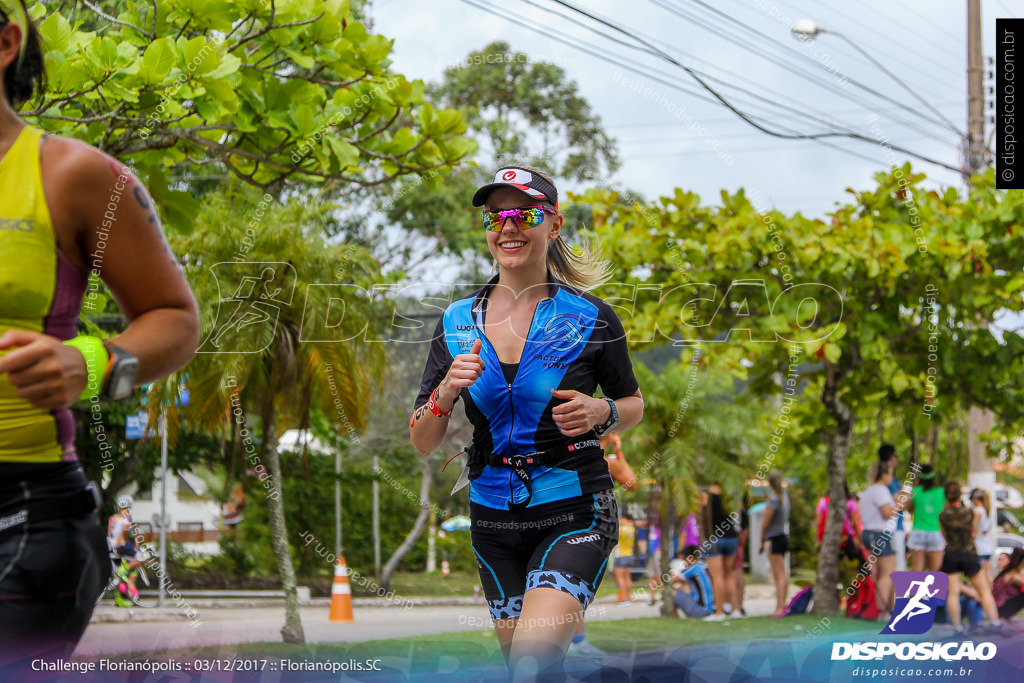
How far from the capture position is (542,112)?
753 inches

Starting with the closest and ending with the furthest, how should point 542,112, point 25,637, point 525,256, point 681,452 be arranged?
point 25,637
point 525,256
point 681,452
point 542,112

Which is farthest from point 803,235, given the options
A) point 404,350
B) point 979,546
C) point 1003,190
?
point 404,350

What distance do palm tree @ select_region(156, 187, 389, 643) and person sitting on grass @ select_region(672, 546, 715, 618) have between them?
5.05m

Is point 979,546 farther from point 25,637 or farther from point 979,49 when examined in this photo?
point 25,637

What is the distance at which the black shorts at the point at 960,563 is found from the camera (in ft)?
32.5

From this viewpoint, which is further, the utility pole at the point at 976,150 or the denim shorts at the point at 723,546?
the utility pole at the point at 976,150

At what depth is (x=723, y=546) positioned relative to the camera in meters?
11.0

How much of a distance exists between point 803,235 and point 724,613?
5.02 m

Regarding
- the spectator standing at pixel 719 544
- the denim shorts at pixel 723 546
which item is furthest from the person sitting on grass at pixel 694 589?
the denim shorts at pixel 723 546

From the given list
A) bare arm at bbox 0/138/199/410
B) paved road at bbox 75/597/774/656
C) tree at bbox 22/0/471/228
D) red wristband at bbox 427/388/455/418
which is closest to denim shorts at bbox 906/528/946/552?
paved road at bbox 75/597/774/656

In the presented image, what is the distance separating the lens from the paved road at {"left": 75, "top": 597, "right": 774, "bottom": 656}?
8250 mm

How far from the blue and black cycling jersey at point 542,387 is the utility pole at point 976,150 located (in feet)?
29.2

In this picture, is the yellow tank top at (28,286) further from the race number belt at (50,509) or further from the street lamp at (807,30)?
the street lamp at (807,30)

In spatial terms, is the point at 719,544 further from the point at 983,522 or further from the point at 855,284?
the point at 855,284
